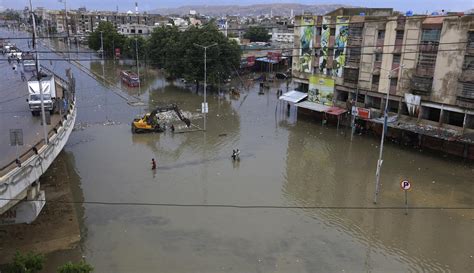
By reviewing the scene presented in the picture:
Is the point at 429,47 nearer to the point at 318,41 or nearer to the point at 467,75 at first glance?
the point at 467,75

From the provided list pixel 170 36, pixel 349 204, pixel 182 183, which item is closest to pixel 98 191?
pixel 182 183

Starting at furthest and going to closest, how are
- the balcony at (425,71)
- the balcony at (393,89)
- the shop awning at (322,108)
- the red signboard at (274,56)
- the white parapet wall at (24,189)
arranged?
the red signboard at (274,56)
the shop awning at (322,108)
the balcony at (393,89)
the balcony at (425,71)
the white parapet wall at (24,189)

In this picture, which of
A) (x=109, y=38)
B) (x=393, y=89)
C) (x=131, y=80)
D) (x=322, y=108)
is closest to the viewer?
(x=393, y=89)

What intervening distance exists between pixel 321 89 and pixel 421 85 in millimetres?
10540

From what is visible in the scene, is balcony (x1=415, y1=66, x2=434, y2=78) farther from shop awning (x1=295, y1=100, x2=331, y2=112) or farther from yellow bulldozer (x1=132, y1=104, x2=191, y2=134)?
yellow bulldozer (x1=132, y1=104, x2=191, y2=134)

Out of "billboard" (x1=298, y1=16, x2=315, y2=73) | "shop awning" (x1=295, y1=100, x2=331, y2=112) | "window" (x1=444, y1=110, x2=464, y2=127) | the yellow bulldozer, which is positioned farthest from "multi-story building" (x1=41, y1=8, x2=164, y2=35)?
"window" (x1=444, y1=110, x2=464, y2=127)

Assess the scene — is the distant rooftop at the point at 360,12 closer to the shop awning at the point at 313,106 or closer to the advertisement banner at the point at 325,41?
the advertisement banner at the point at 325,41

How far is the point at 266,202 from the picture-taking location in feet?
76.9

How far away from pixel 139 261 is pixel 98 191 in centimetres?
809

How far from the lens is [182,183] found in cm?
2569

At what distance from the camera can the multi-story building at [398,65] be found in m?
29.7

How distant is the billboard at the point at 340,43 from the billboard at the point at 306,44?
10.6 feet

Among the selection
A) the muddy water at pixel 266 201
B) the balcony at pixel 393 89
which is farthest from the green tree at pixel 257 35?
the balcony at pixel 393 89

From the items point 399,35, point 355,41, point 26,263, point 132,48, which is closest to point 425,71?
point 399,35
